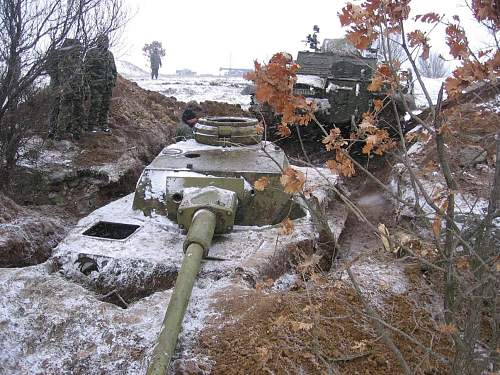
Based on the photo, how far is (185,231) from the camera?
16.1 feet

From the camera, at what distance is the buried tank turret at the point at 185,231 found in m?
4.32

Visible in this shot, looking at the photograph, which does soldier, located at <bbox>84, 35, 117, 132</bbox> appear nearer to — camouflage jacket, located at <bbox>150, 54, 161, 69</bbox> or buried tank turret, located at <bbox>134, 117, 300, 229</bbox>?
buried tank turret, located at <bbox>134, 117, 300, 229</bbox>

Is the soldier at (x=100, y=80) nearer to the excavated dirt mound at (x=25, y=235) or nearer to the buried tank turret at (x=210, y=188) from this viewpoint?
the buried tank turret at (x=210, y=188)

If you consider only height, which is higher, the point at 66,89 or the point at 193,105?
the point at 66,89

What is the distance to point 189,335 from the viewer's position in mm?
3586

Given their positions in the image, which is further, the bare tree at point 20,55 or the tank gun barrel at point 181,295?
the bare tree at point 20,55

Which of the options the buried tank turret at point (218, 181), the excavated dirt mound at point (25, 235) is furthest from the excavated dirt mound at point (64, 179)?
the buried tank turret at point (218, 181)

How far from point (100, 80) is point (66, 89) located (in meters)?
1.23

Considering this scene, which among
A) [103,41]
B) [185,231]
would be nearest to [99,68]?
[103,41]

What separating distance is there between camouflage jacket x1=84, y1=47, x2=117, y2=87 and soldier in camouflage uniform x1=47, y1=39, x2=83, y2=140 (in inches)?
16.5

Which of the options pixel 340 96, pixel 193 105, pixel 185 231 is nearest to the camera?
pixel 185 231

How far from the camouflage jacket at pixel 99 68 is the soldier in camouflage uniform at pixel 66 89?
0.42 m

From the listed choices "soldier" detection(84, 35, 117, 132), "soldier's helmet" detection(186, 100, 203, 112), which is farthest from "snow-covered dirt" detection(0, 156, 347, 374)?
"soldier" detection(84, 35, 117, 132)

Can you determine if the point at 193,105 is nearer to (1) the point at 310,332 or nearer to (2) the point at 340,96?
(2) the point at 340,96
